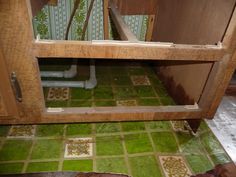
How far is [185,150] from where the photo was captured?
114 centimetres

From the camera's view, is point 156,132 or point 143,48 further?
point 156,132

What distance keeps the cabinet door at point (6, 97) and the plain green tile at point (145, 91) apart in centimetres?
92

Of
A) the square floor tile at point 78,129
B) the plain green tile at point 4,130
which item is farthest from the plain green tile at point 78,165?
the plain green tile at point 4,130

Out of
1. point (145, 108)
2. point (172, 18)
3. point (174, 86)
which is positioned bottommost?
point (174, 86)

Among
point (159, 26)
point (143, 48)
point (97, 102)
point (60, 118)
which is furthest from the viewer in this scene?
point (159, 26)

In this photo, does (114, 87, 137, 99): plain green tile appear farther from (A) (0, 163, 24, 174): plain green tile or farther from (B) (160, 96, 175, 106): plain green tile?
(A) (0, 163, 24, 174): plain green tile

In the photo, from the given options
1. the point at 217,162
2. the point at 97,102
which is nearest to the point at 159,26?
the point at 97,102

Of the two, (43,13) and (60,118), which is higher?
(43,13)

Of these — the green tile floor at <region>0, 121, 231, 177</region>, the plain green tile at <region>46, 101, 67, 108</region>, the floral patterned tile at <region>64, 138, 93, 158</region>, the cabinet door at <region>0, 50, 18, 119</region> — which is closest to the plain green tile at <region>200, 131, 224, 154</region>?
the green tile floor at <region>0, 121, 231, 177</region>

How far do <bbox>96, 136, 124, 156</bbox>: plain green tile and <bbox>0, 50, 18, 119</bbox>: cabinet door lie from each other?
1.52 feet

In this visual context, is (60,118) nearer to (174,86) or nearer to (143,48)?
→ (143,48)

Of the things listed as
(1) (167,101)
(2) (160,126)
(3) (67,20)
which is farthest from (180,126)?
(3) (67,20)

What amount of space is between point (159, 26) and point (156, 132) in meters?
1.00

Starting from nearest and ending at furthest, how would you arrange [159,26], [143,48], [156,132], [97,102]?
1. [143,48]
2. [156,132]
3. [97,102]
4. [159,26]
